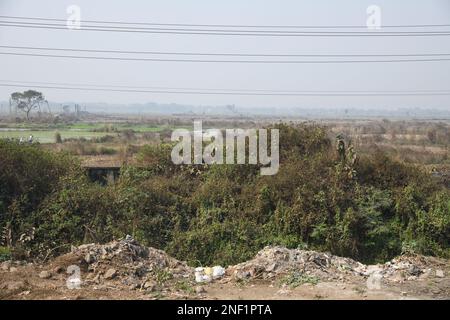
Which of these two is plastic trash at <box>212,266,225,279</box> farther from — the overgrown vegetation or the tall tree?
the tall tree

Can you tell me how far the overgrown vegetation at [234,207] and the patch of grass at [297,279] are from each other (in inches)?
77.8

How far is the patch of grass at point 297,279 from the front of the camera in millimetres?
7877

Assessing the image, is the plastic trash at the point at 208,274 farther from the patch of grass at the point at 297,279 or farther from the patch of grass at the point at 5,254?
the patch of grass at the point at 5,254

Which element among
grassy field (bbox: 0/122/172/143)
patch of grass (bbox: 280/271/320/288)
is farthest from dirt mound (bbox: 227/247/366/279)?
grassy field (bbox: 0/122/172/143)

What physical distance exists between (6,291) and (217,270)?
3420 millimetres

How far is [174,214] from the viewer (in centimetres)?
1103

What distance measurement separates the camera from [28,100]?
44.0 meters

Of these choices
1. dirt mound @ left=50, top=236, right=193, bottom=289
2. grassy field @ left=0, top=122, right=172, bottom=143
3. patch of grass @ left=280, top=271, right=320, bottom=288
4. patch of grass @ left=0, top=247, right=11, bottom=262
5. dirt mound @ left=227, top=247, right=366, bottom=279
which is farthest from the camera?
grassy field @ left=0, top=122, right=172, bottom=143

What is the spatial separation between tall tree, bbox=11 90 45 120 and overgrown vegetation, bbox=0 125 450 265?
34821 millimetres

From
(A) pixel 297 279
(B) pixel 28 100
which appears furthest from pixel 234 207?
(B) pixel 28 100

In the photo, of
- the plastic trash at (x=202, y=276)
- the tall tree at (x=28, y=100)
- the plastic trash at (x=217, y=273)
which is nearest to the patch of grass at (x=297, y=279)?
the plastic trash at (x=217, y=273)

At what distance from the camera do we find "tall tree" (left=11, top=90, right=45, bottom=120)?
4353cm

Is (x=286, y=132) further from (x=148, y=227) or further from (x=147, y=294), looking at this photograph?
(x=147, y=294)
